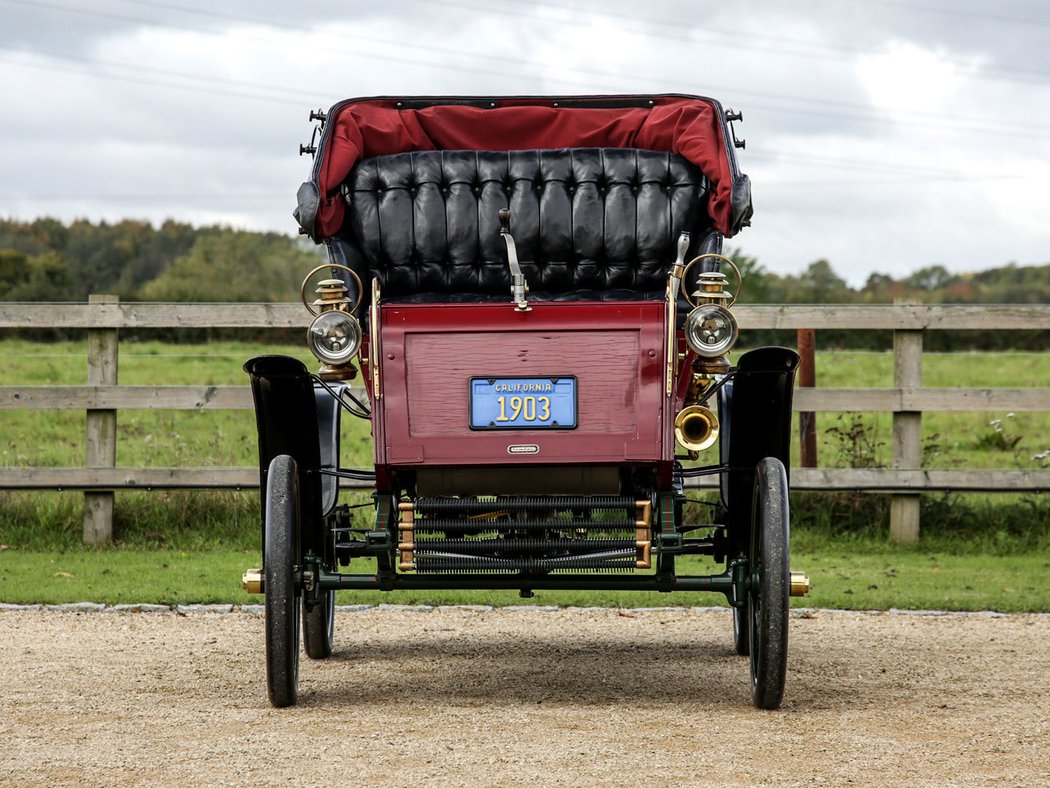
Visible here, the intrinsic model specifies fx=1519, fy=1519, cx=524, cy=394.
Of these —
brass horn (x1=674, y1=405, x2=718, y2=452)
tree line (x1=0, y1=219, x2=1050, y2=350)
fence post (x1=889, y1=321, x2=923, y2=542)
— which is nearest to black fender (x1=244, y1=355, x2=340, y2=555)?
brass horn (x1=674, y1=405, x2=718, y2=452)

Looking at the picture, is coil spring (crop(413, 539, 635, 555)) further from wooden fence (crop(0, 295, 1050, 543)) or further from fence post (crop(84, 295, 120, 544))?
fence post (crop(84, 295, 120, 544))

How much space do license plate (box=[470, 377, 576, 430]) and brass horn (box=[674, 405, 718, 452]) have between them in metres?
0.38

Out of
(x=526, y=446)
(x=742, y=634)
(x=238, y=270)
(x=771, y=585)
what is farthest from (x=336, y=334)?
(x=238, y=270)

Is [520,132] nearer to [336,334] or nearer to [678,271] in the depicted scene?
[678,271]

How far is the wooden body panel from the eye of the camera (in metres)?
5.23

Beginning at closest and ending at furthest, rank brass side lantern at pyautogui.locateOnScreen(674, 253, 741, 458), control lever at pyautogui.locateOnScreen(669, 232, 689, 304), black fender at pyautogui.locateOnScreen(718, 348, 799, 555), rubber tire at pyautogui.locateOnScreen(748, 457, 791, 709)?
1. rubber tire at pyautogui.locateOnScreen(748, 457, 791, 709)
2. brass side lantern at pyautogui.locateOnScreen(674, 253, 741, 458)
3. control lever at pyautogui.locateOnScreen(669, 232, 689, 304)
4. black fender at pyautogui.locateOnScreen(718, 348, 799, 555)

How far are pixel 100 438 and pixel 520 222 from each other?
422 cm

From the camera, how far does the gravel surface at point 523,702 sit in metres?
4.38

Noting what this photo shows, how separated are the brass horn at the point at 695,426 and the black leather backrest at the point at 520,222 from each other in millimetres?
1572

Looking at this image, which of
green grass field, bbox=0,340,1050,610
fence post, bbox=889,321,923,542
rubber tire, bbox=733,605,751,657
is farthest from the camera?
fence post, bbox=889,321,923,542

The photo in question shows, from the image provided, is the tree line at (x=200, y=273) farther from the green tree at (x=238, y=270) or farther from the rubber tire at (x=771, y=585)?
the rubber tire at (x=771, y=585)

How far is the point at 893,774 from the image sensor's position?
14.2 ft

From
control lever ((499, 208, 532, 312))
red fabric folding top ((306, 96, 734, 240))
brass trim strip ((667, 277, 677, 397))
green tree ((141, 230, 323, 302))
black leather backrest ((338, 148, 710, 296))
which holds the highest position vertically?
green tree ((141, 230, 323, 302))

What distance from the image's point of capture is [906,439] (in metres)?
9.78
